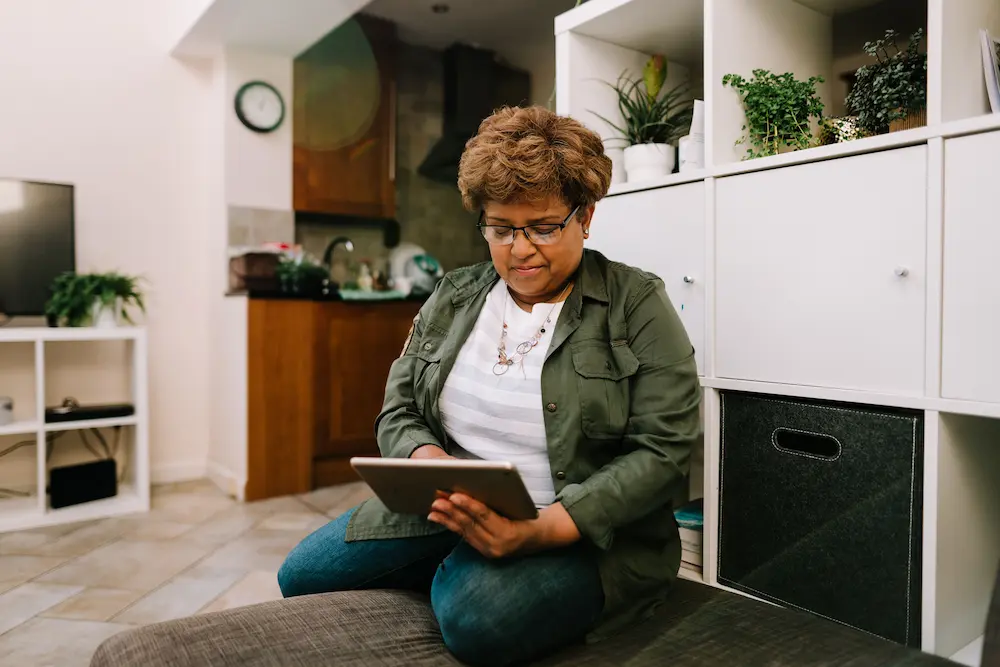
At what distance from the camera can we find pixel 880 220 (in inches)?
50.3

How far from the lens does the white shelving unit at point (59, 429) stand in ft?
8.82

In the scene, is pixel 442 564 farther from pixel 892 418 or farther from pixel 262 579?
pixel 262 579

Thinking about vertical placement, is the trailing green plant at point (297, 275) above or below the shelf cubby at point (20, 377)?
above

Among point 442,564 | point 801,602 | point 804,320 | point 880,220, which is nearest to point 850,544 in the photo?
point 801,602

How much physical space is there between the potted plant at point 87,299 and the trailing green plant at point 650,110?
2136mm

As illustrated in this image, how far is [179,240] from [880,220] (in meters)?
3.10

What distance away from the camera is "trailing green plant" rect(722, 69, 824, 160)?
5.11 feet

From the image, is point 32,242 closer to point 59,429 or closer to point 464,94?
point 59,429

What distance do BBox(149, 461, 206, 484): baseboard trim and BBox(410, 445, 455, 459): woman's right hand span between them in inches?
103

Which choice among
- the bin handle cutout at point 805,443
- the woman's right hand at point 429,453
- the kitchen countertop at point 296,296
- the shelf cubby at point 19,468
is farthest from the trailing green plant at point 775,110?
the shelf cubby at point 19,468

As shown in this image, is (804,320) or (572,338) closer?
(572,338)

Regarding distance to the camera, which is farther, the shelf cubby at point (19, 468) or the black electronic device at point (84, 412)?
the shelf cubby at point (19, 468)

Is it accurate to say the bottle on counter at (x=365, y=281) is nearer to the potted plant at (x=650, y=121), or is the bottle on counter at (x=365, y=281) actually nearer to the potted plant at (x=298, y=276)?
the potted plant at (x=298, y=276)

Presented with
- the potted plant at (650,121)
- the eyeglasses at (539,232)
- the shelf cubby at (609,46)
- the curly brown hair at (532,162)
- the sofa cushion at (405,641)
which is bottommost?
the sofa cushion at (405,641)
